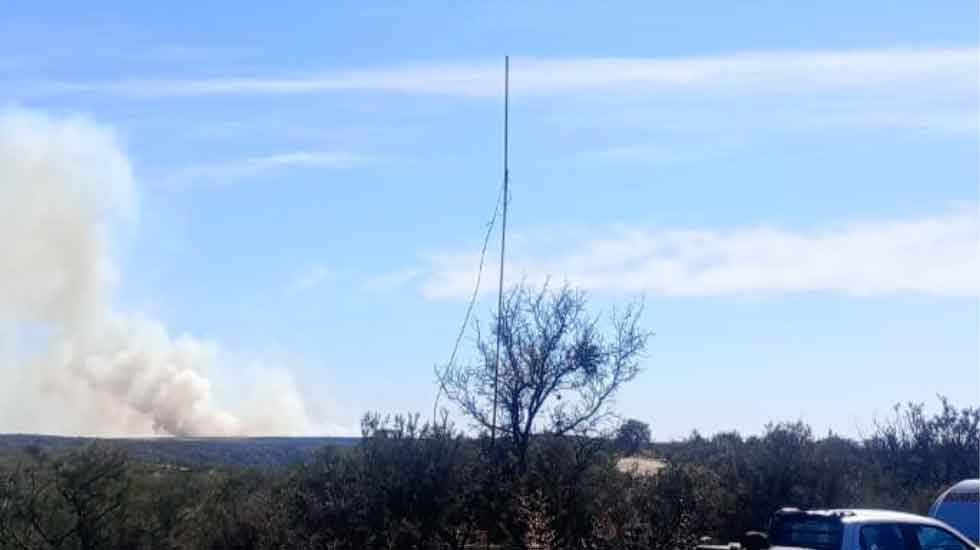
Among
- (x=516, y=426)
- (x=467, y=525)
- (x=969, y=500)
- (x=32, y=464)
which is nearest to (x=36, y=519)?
(x=32, y=464)

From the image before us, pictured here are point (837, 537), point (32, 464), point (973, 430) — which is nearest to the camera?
point (837, 537)

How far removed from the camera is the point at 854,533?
17.3 metres

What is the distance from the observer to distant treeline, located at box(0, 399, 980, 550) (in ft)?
73.7

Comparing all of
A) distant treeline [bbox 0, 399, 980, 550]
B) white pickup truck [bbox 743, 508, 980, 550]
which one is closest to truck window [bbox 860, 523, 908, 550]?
white pickup truck [bbox 743, 508, 980, 550]

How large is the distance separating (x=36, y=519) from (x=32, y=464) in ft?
13.0

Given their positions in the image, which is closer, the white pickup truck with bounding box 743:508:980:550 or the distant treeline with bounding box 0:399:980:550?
the white pickup truck with bounding box 743:508:980:550

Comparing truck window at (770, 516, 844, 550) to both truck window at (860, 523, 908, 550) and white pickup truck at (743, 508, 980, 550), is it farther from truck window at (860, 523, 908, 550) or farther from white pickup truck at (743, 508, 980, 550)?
truck window at (860, 523, 908, 550)

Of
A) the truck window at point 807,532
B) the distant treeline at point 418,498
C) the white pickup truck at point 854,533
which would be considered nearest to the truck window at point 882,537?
the white pickup truck at point 854,533

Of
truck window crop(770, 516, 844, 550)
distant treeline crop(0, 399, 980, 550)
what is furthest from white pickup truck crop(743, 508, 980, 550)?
distant treeline crop(0, 399, 980, 550)

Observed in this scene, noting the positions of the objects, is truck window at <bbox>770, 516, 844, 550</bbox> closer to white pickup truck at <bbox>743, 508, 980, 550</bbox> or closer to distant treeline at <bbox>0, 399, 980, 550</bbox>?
white pickup truck at <bbox>743, 508, 980, 550</bbox>

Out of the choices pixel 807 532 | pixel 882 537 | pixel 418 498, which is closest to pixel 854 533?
pixel 882 537

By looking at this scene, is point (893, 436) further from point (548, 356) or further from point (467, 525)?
point (467, 525)

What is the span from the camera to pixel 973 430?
3688cm

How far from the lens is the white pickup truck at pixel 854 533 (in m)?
17.4
